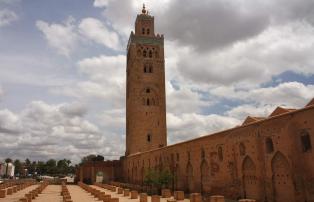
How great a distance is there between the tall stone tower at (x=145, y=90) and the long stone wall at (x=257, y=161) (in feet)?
51.7

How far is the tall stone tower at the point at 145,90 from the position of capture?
38375 millimetres

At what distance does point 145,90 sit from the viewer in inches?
1565

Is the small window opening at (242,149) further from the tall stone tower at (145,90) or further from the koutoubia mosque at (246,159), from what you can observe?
the tall stone tower at (145,90)

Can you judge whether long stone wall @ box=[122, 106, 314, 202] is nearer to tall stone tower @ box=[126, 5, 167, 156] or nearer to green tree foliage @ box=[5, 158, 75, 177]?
tall stone tower @ box=[126, 5, 167, 156]

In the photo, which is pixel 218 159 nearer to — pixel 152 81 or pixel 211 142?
pixel 211 142

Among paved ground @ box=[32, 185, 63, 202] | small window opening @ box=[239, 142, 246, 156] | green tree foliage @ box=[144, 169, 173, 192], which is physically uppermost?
small window opening @ box=[239, 142, 246, 156]

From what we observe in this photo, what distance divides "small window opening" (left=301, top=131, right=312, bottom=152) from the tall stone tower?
26938 mm

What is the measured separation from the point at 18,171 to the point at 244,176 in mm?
90333

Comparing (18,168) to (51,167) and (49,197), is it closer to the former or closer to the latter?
(51,167)

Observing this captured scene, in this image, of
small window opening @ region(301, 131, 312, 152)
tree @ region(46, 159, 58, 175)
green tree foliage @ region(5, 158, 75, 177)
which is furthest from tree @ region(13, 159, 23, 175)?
small window opening @ region(301, 131, 312, 152)

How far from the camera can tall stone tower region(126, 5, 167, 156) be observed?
38.4 m

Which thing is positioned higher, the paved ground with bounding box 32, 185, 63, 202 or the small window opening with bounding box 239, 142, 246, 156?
the small window opening with bounding box 239, 142, 246, 156

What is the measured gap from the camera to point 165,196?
66.3 ft

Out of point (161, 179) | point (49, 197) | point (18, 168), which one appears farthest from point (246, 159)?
point (18, 168)
